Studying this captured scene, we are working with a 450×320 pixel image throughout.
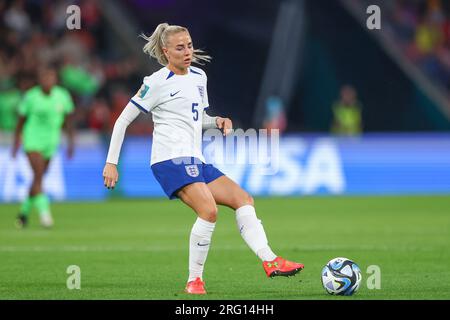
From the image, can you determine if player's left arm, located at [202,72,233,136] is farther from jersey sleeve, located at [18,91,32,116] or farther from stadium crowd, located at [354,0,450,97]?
stadium crowd, located at [354,0,450,97]

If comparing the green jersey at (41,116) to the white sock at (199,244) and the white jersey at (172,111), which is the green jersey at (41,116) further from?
the white sock at (199,244)

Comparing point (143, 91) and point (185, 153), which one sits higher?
point (143, 91)

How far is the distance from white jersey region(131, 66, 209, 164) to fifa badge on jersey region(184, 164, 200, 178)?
0.11 metres

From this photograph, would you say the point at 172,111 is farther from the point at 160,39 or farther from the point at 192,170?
the point at 160,39

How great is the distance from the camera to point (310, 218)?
1773 centimetres

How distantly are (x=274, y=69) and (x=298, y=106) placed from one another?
167 cm

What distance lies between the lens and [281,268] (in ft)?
29.6

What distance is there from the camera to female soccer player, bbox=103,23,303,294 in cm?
898

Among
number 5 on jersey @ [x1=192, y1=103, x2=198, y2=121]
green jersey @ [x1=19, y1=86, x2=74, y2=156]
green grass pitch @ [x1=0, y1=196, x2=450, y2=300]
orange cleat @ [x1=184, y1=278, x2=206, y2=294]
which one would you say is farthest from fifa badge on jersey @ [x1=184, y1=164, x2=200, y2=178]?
green jersey @ [x1=19, y1=86, x2=74, y2=156]

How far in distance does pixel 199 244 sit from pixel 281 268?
0.70m

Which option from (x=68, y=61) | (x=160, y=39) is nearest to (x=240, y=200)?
(x=160, y=39)

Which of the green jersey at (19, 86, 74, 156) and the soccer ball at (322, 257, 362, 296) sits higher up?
the green jersey at (19, 86, 74, 156)
